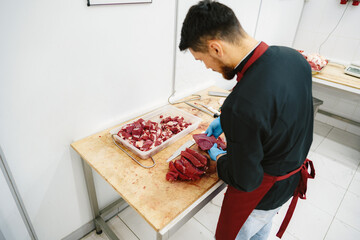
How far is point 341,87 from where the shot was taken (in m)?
2.60

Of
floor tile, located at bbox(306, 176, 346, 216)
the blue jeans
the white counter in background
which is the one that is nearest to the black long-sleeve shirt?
the blue jeans

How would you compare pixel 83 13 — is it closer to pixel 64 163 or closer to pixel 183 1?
pixel 183 1

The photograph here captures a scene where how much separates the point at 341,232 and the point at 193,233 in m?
1.33

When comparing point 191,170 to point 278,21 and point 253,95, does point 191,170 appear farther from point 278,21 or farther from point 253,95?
point 278,21

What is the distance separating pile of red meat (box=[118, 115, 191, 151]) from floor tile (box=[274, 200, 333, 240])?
1385 millimetres

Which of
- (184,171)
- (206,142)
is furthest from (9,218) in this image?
(206,142)

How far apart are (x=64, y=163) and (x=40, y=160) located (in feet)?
0.53

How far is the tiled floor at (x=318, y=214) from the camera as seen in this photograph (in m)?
2.00

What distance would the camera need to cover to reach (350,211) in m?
2.26

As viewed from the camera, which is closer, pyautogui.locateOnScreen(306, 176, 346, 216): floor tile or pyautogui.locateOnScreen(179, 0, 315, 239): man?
pyautogui.locateOnScreen(179, 0, 315, 239): man

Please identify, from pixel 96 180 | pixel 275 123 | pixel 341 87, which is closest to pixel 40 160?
→ pixel 96 180

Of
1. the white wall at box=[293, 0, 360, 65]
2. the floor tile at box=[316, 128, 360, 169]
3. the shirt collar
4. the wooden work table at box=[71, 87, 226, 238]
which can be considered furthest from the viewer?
the white wall at box=[293, 0, 360, 65]

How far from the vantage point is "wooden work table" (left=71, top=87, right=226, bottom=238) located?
1.10m

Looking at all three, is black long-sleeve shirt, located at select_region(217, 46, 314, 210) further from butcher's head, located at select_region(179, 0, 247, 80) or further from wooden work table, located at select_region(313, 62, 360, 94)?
wooden work table, located at select_region(313, 62, 360, 94)
